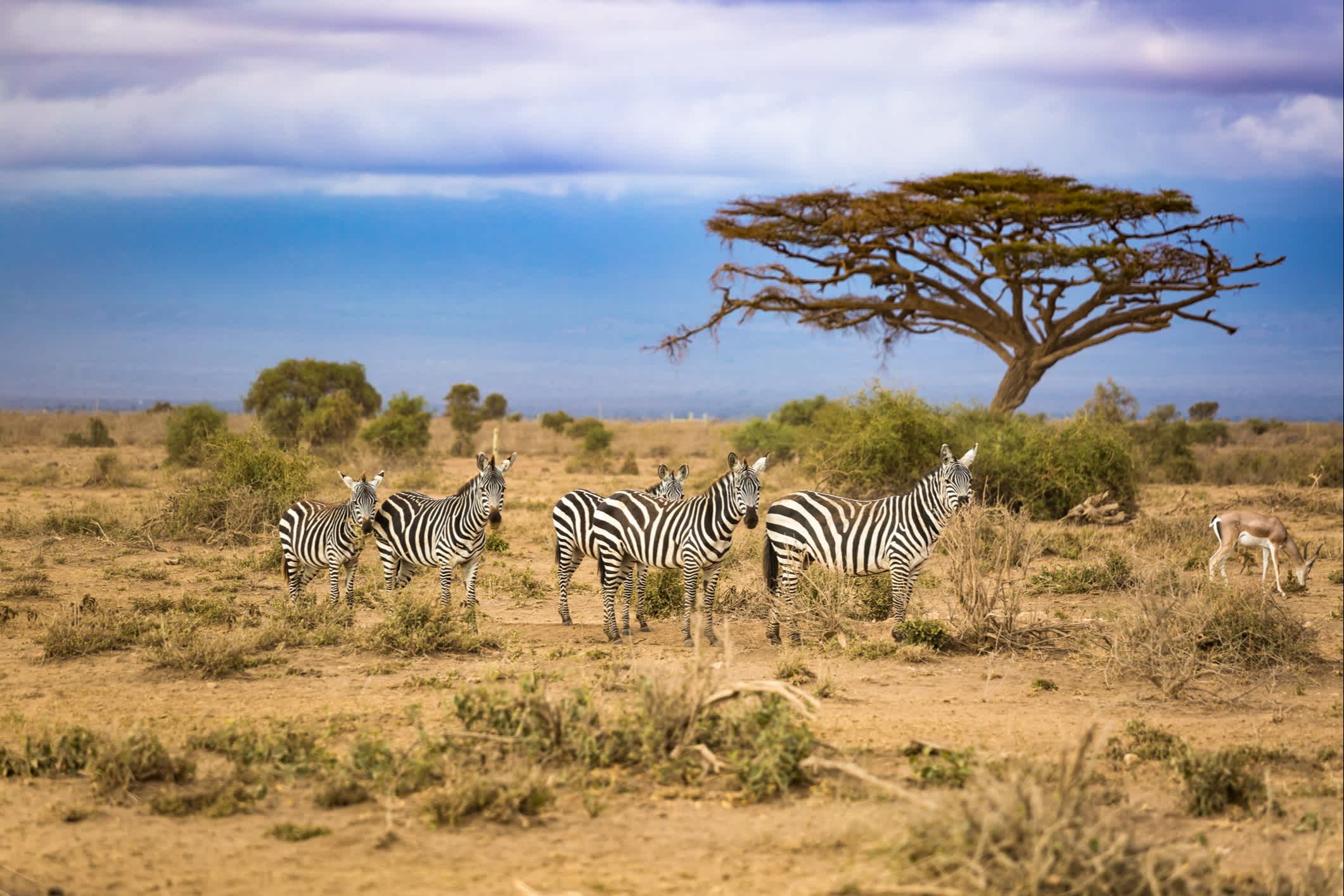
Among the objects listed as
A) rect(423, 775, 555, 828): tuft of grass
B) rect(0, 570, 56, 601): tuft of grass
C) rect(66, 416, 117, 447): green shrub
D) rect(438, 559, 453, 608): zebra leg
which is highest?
rect(66, 416, 117, 447): green shrub

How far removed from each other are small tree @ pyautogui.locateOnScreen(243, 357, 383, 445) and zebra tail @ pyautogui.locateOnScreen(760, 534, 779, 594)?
27.9m

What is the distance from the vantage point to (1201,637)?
370 inches

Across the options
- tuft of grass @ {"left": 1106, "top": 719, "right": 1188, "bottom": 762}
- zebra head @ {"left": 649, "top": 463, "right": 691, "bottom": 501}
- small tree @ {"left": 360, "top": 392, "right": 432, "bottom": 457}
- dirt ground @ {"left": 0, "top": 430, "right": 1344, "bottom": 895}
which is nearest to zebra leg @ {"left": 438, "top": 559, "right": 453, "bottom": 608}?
dirt ground @ {"left": 0, "top": 430, "right": 1344, "bottom": 895}

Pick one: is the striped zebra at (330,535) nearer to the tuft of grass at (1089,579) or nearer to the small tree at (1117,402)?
the tuft of grass at (1089,579)

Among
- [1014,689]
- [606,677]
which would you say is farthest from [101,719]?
[1014,689]

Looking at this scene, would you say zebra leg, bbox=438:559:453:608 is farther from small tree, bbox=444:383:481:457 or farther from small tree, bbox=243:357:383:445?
small tree, bbox=444:383:481:457

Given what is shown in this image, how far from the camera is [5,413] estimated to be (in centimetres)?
4919

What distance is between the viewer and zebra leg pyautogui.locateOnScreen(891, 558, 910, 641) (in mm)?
10469

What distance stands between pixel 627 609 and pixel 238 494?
882 cm

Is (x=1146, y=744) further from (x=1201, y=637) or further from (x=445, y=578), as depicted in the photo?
(x=445, y=578)

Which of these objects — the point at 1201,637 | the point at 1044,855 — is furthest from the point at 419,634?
the point at 1201,637

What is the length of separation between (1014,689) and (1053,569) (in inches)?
250

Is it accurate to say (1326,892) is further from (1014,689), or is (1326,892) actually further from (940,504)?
(940,504)

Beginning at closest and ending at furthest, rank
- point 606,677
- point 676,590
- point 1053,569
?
1. point 606,677
2. point 676,590
3. point 1053,569
